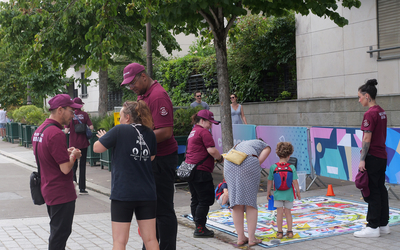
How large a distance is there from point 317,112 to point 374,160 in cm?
783

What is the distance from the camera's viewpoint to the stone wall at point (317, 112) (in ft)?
37.3

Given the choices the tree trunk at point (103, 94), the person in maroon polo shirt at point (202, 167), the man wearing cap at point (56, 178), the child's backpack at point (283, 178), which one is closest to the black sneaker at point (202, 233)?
the person in maroon polo shirt at point (202, 167)

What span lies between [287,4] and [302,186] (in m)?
3.72

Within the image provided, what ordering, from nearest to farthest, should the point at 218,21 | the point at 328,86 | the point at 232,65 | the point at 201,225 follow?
the point at 201,225 → the point at 218,21 → the point at 328,86 → the point at 232,65

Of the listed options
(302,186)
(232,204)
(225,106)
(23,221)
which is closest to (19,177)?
(23,221)

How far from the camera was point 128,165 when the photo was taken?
3867 millimetres

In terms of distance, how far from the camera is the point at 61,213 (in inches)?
166

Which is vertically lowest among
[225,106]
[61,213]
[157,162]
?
[61,213]

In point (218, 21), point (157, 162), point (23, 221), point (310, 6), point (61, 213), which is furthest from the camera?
point (218, 21)

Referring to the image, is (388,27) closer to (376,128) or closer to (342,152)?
(342,152)

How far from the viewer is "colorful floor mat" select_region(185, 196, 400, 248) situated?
5.96 m

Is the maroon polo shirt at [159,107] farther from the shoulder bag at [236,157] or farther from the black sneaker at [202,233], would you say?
the black sneaker at [202,233]

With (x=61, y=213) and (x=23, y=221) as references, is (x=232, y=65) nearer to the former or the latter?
(x=23, y=221)

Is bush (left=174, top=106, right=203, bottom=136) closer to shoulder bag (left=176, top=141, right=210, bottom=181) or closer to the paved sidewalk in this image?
the paved sidewalk
